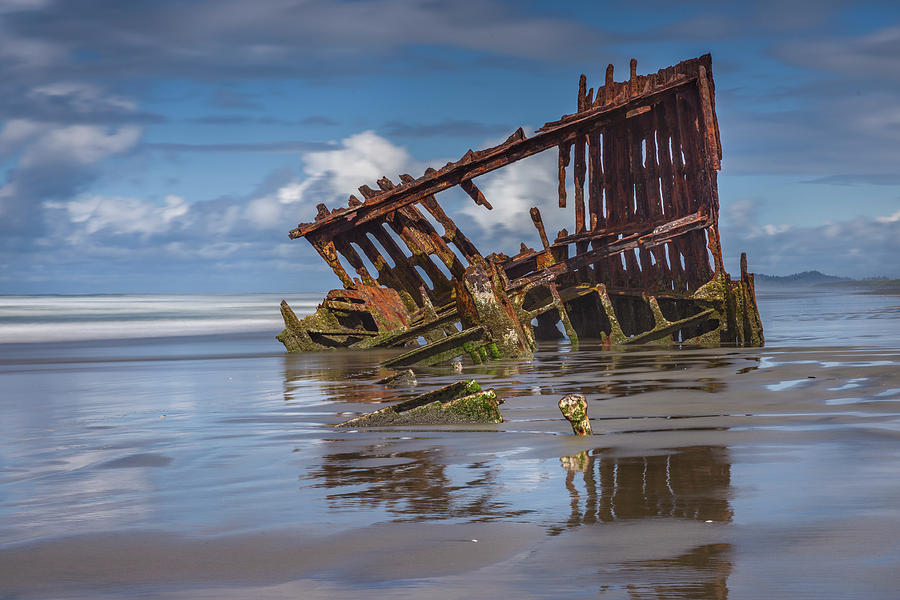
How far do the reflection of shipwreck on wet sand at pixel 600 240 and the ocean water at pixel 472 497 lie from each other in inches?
264

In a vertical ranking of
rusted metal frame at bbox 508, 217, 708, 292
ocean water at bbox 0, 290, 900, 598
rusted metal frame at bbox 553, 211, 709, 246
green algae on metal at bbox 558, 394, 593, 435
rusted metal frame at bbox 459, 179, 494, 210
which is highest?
rusted metal frame at bbox 459, 179, 494, 210

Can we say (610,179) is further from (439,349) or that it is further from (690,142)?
(439,349)

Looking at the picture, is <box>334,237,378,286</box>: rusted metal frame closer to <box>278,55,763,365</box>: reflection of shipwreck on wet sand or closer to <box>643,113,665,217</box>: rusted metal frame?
<box>278,55,763,365</box>: reflection of shipwreck on wet sand

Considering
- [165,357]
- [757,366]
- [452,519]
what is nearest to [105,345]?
[165,357]

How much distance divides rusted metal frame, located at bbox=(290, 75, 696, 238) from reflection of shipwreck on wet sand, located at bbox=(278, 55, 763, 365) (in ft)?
0.07

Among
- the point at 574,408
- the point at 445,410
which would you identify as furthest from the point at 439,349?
the point at 574,408

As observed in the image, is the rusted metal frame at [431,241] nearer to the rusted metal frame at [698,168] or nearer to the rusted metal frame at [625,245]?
the rusted metal frame at [625,245]

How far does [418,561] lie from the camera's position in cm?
343

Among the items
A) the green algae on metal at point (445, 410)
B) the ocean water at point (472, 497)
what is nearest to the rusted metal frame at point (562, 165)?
the ocean water at point (472, 497)

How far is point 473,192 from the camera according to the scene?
1638 centimetres

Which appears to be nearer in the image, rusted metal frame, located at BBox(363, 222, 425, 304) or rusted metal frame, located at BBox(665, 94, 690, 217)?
rusted metal frame, located at BBox(665, 94, 690, 217)

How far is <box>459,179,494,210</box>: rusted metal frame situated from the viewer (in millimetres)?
16250

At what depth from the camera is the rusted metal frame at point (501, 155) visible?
16.0 m

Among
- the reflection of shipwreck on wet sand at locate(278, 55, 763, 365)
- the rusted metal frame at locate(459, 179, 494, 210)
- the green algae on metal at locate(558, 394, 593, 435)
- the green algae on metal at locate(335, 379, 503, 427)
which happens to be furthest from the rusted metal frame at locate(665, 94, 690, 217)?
the green algae on metal at locate(558, 394, 593, 435)
